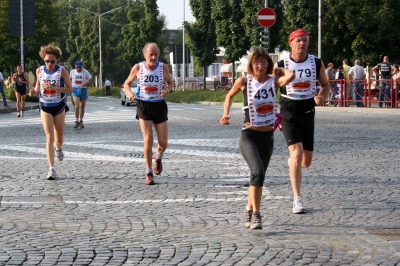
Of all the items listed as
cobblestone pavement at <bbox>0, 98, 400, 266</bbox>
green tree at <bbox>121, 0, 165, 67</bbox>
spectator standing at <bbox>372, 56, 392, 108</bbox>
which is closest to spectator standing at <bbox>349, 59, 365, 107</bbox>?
spectator standing at <bbox>372, 56, 392, 108</bbox>

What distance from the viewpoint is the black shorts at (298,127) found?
8.51 metres

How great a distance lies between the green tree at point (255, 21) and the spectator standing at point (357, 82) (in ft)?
46.6

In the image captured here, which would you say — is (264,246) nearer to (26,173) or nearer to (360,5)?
(26,173)

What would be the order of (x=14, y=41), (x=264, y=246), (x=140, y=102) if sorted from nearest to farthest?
(x=264, y=246)
(x=140, y=102)
(x=14, y=41)

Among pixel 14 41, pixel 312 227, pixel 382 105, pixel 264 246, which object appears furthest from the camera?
pixel 14 41

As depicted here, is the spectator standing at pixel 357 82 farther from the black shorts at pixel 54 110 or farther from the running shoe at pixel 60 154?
the black shorts at pixel 54 110

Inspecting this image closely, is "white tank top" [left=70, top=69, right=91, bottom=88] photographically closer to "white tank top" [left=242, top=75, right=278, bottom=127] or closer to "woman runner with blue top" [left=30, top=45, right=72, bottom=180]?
"woman runner with blue top" [left=30, top=45, right=72, bottom=180]

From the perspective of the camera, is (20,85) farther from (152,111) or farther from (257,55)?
(257,55)

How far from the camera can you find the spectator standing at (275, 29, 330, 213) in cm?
849

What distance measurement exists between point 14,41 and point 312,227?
4506 centimetres

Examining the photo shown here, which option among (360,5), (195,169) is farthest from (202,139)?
(360,5)

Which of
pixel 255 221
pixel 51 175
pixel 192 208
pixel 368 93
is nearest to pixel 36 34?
pixel 368 93

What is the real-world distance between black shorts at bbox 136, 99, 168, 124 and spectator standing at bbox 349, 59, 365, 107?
20.0m

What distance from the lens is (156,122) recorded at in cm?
1087
